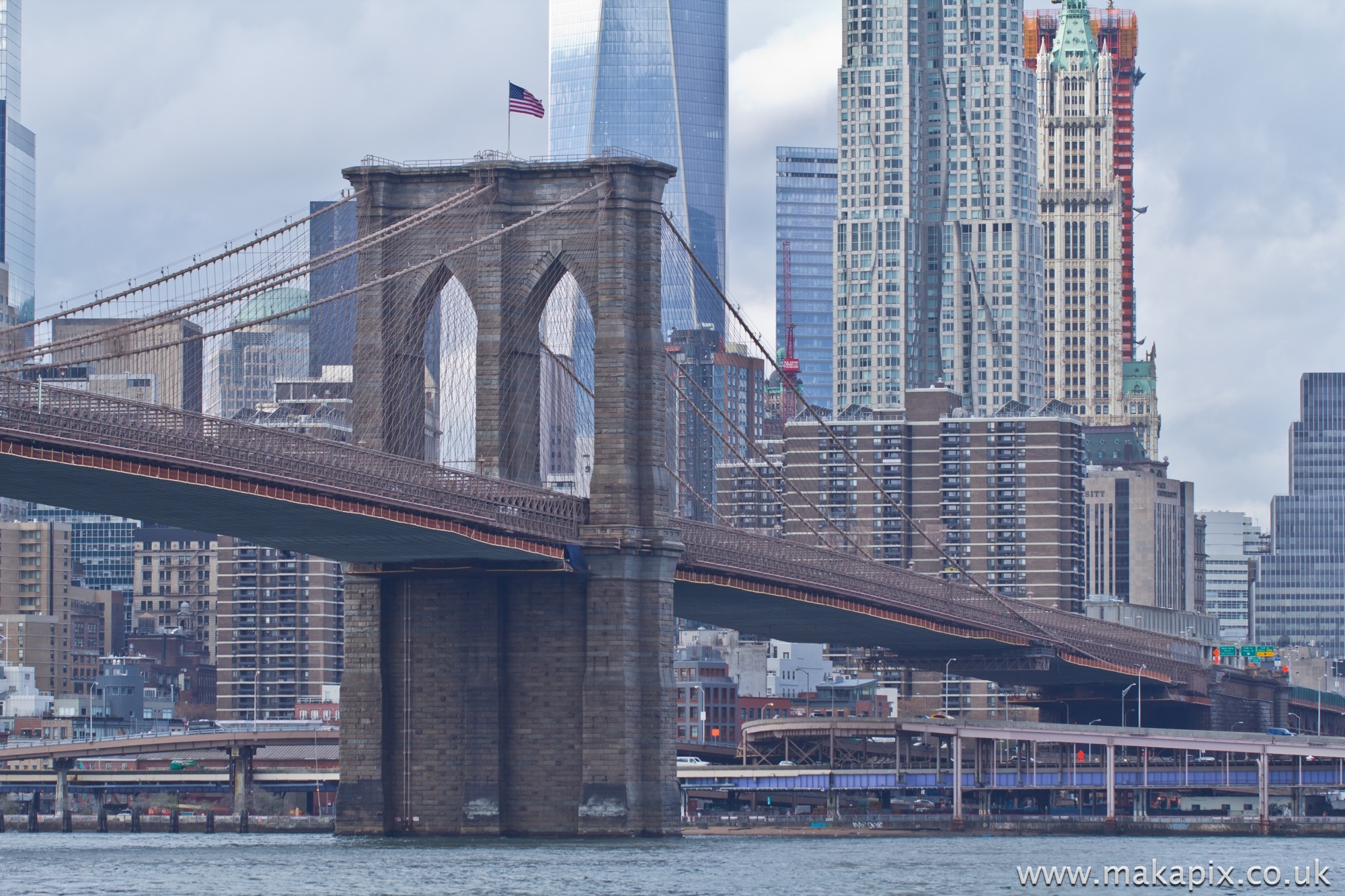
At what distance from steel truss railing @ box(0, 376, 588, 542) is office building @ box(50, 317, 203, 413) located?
2416 millimetres

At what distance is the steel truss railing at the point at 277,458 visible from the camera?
265ft

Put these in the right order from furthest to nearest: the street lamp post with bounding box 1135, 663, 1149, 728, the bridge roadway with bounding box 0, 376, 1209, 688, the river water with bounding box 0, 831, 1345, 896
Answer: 1. the street lamp post with bounding box 1135, 663, 1149, 728
2. the bridge roadway with bounding box 0, 376, 1209, 688
3. the river water with bounding box 0, 831, 1345, 896

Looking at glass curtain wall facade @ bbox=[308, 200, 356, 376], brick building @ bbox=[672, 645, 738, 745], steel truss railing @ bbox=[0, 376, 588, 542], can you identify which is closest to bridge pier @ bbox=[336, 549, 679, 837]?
steel truss railing @ bbox=[0, 376, 588, 542]

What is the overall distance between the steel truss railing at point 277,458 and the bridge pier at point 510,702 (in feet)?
11.7

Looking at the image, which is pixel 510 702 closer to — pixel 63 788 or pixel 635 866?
pixel 635 866

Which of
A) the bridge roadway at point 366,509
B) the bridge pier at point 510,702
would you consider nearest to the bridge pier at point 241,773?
the bridge roadway at point 366,509

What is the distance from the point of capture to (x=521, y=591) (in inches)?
3954

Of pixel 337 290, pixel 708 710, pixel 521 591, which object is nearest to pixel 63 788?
pixel 337 290

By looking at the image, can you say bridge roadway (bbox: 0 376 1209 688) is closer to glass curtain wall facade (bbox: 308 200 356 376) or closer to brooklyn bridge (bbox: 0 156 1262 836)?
brooklyn bridge (bbox: 0 156 1262 836)

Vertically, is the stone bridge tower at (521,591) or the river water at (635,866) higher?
the stone bridge tower at (521,591)

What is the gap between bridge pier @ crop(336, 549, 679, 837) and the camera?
98438 mm

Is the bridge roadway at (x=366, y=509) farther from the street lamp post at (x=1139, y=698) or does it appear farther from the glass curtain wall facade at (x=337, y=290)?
the street lamp post at (x=1139, y=698)

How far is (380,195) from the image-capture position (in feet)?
338

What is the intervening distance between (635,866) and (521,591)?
16.7m
